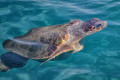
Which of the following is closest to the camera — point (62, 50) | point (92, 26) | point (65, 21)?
point (62, 50)

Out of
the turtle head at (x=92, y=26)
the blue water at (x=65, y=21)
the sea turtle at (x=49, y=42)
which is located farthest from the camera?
the turtle head at (x=92, y=26)

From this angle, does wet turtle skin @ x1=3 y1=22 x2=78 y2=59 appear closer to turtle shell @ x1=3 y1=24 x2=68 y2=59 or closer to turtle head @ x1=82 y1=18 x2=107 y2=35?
turtle shell @ x1=3 y1=24 x2=68 y2=59

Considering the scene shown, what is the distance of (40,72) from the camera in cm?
414

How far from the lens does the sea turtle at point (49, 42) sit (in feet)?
13.7

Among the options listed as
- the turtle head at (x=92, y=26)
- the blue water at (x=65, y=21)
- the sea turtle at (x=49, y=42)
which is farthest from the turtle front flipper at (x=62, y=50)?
the turtle head at (x=92, y=26)

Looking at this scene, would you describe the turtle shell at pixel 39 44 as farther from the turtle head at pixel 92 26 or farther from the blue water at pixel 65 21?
the turtle head at pixel 92 26

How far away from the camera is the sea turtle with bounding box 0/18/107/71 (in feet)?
13.7

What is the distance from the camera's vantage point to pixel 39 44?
4.26 metres

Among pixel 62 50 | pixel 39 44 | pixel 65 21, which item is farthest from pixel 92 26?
pixel 65 21

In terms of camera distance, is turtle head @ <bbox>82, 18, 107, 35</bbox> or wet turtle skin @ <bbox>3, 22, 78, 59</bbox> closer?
A: wet turtle skin @ <bbox>3, 22, 78, 59</bbox>

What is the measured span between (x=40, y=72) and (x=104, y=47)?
86.8 inches

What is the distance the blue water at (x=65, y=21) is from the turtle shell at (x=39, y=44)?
39cm

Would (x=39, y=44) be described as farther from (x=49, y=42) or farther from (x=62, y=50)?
(x=62, y=50)

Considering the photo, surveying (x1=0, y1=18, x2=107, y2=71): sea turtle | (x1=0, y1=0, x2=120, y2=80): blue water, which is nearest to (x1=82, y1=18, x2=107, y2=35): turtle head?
(x1=0, y1=18, x2=107, y2=71): sea turtle
